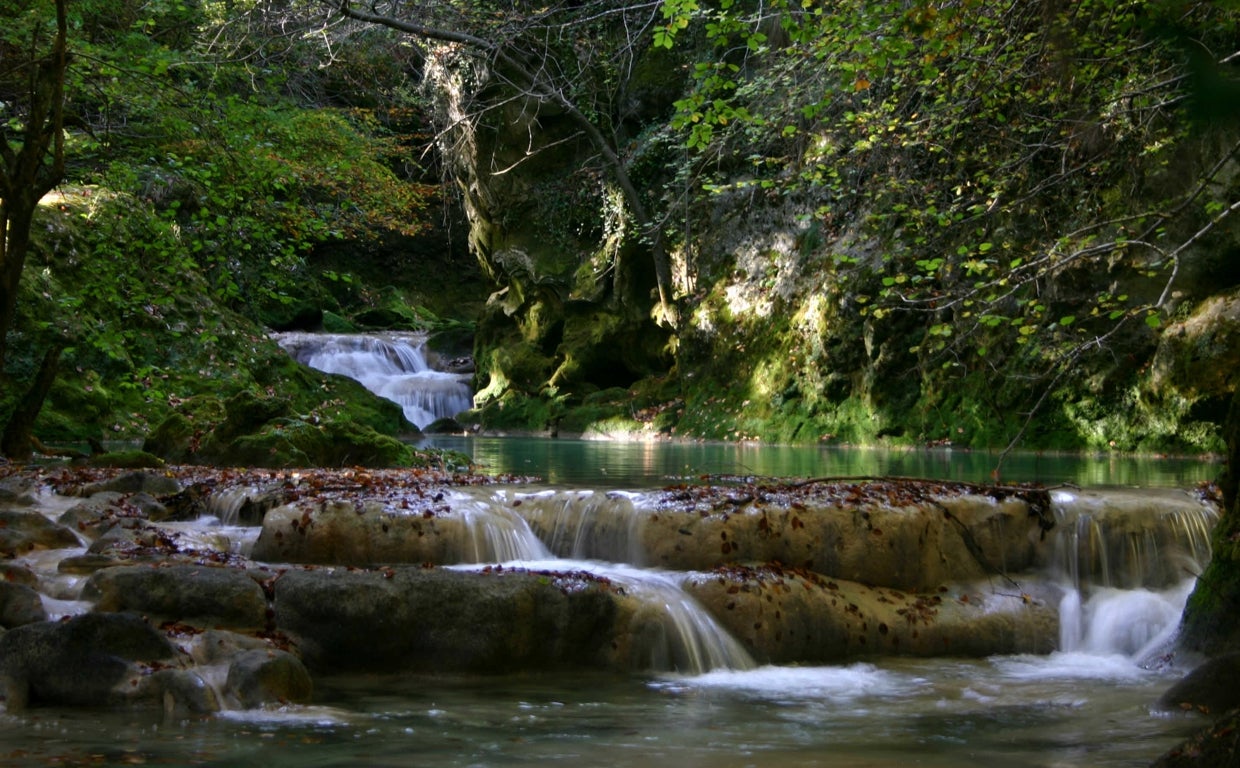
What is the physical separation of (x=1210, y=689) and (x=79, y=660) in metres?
6.02

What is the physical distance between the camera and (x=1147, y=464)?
13219 mm

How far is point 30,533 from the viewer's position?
7.35 m

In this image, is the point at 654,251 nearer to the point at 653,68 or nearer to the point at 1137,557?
the point at 653,68


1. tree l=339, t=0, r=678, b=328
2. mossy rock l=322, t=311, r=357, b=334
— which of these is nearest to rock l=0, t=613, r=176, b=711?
tree l=339, t=0, r=678, b=328

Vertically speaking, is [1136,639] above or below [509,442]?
below

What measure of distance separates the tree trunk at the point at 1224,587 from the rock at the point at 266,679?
5635 millimetres

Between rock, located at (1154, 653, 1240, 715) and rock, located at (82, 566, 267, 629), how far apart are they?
5375mm

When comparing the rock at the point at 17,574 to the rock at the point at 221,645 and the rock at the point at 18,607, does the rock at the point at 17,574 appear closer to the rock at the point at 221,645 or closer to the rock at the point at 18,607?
the rock at the point at 18,607

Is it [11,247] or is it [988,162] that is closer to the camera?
[11,247]

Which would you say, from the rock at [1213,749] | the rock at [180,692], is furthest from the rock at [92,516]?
the rock at [1213,749]

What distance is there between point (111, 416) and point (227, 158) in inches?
345

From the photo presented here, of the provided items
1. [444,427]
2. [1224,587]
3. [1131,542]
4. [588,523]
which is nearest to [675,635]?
[588,523]

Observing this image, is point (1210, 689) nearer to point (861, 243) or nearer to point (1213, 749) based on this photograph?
point (1213, 749)

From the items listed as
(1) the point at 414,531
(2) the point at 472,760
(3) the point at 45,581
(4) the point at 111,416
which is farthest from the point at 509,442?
(2) the point at 472,760
